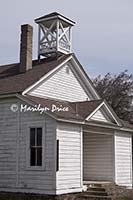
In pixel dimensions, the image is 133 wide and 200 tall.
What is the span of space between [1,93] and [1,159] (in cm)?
320

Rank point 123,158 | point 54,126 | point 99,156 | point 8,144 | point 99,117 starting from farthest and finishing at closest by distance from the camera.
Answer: point 123,158, point 99,156, point 99,117, point 8,144, point 54,126

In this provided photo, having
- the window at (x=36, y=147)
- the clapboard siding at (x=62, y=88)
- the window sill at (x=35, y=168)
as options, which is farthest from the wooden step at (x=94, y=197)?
the clapboard siding at (x=62, y=88)

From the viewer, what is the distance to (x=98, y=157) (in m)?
23.2

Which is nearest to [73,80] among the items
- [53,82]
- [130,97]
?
[53,82]

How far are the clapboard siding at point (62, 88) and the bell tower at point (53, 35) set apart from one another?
1910 millimetres

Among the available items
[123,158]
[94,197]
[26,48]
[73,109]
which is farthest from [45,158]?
[26,48]

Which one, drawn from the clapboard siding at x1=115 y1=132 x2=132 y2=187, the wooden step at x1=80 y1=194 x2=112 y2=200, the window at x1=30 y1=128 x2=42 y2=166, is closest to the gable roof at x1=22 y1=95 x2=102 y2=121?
the window at x1=30 y1=128 x2=42 y2=166

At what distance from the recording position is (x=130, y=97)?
4612 centimetres

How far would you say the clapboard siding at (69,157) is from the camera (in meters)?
18.0

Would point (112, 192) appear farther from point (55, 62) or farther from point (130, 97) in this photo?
point (130, 97)

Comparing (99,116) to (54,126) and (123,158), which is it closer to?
(123,158)

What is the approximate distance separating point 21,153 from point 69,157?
7.40ft

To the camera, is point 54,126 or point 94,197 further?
point 94,197

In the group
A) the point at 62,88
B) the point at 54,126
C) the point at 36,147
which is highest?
the point at 62,88
